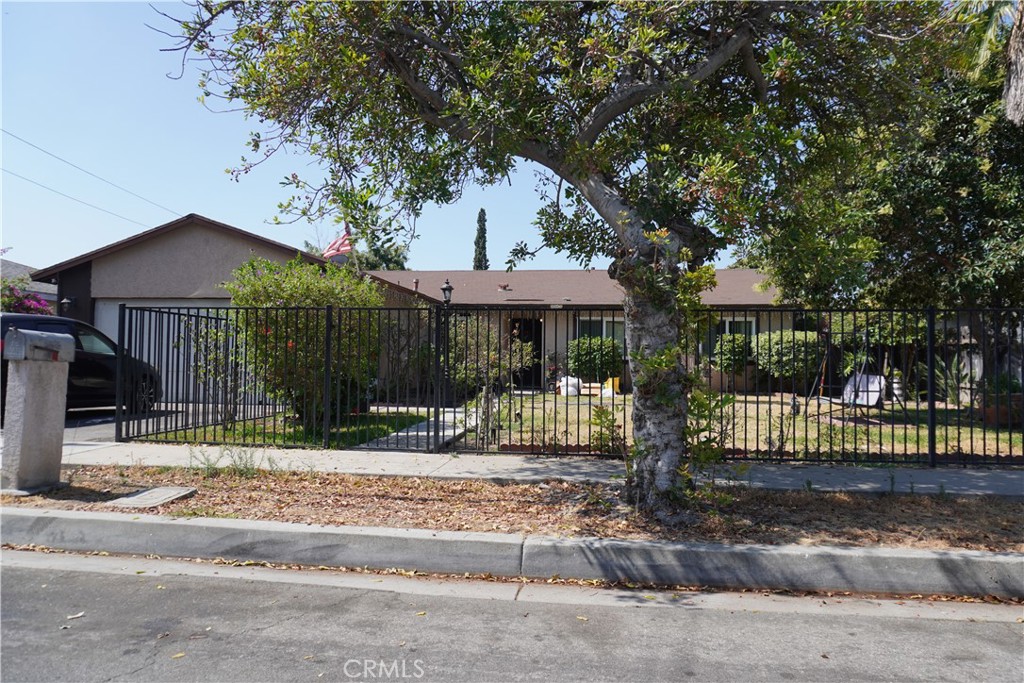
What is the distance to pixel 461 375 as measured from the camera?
402 inches

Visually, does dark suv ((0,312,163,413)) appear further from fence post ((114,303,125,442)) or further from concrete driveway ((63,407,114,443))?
fence post ((114,303,125,442))

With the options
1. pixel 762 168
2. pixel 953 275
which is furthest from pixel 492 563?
pixel 953 275

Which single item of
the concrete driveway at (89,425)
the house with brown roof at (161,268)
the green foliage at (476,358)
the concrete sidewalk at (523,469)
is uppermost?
the house with brown roof at (161,268)

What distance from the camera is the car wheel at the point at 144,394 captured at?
1020 centimetres

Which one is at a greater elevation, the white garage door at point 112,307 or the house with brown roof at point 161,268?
the house with brown roof at point 161,268

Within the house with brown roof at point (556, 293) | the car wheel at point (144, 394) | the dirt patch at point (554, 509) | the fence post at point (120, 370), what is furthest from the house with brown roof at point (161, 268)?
the dirt patch at point (554, 509)

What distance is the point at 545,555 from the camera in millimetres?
5203

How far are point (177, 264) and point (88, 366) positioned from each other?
5733mm

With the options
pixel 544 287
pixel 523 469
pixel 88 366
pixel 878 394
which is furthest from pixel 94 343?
pixel 544 287

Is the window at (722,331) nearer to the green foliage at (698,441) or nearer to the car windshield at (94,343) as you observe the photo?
the green foliage at (698,441)

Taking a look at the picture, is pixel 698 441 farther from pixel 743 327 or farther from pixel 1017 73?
pixel 743 327

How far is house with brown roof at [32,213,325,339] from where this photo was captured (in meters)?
16.9

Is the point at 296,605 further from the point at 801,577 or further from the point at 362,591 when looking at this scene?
the point at 801,577

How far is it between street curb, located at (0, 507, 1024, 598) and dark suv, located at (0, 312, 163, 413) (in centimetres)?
581
